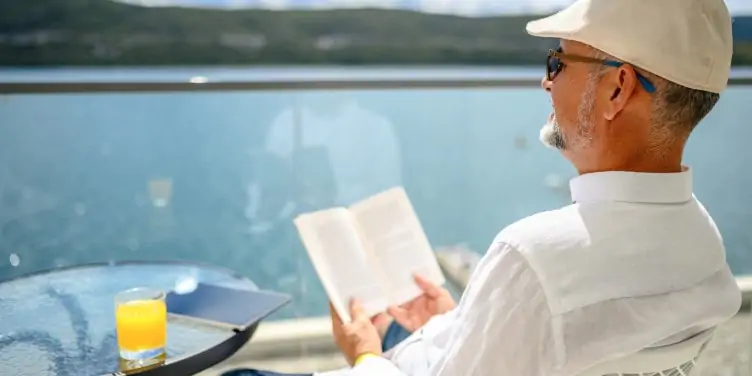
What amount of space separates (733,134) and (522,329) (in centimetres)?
217

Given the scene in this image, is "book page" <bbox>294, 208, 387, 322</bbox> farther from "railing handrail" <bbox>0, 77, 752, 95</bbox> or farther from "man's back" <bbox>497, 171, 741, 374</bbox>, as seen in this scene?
"railing handrail" <bbox>0, 77, 752, 95</bbox>

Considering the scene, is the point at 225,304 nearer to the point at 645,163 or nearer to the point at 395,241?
the point at 395,241

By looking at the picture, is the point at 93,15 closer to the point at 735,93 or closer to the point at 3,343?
the point at 3,343

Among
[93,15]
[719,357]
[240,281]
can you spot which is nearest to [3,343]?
[240,281]

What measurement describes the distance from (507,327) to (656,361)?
0.23 m

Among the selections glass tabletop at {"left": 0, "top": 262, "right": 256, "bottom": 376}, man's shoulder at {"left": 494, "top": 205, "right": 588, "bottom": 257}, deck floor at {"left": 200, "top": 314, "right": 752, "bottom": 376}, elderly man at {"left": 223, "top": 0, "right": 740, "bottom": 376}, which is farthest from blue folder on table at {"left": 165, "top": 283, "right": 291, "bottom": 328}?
deck floor at {"left": 200, "top": 314, "right": 752, "bottom": 376}

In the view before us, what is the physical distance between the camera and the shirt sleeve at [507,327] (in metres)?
0.96

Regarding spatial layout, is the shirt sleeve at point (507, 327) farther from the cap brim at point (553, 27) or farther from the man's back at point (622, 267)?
the cap brim at point (553, 27)

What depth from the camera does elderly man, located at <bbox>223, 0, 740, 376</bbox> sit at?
3.18ft

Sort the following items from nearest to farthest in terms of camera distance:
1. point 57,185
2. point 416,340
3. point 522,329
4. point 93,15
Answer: point 522,329 → point 416,340 → point 57,185 → point 93,15

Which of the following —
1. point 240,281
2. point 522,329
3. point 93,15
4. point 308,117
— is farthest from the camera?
point 93,15

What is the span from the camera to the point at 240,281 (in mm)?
1618

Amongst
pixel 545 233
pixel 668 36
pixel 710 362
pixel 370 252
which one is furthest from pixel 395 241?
pixel 710 362

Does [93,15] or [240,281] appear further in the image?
[93,15]
